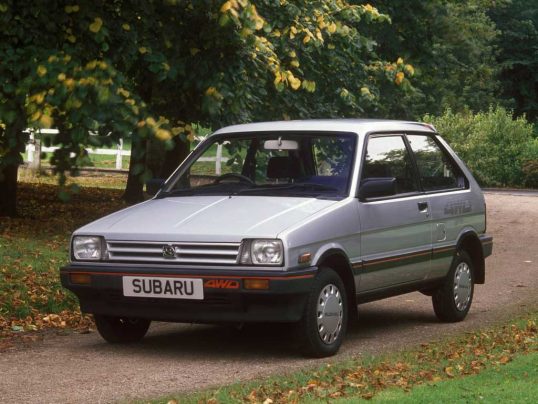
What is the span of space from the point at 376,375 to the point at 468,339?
2.19m

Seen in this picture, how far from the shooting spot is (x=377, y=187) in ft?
33.5

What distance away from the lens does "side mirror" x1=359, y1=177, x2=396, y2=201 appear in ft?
33.5

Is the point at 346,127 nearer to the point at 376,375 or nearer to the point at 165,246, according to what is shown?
the point at 165,246

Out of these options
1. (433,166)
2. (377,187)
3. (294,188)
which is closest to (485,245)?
(433,166)

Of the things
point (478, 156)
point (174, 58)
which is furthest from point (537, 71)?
point (174, 58)

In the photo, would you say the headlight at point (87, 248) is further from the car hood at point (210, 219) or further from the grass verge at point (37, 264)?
the grass verge at point (37, 264)

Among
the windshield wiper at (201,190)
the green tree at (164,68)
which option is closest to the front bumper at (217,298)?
the green tree at (164,68)

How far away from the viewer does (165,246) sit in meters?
9.37

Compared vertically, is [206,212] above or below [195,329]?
above

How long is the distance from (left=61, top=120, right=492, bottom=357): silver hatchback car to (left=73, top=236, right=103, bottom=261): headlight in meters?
0.01

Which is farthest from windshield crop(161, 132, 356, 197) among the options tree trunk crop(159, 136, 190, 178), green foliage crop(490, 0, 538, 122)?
green foliage crop(490, 0, 538, 122)

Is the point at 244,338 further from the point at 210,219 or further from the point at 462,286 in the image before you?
the point at 462,286

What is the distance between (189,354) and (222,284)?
1.01m

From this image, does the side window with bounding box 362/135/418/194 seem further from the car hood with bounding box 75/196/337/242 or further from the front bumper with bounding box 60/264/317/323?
the front bumper with bounding box 60/264/317/323
